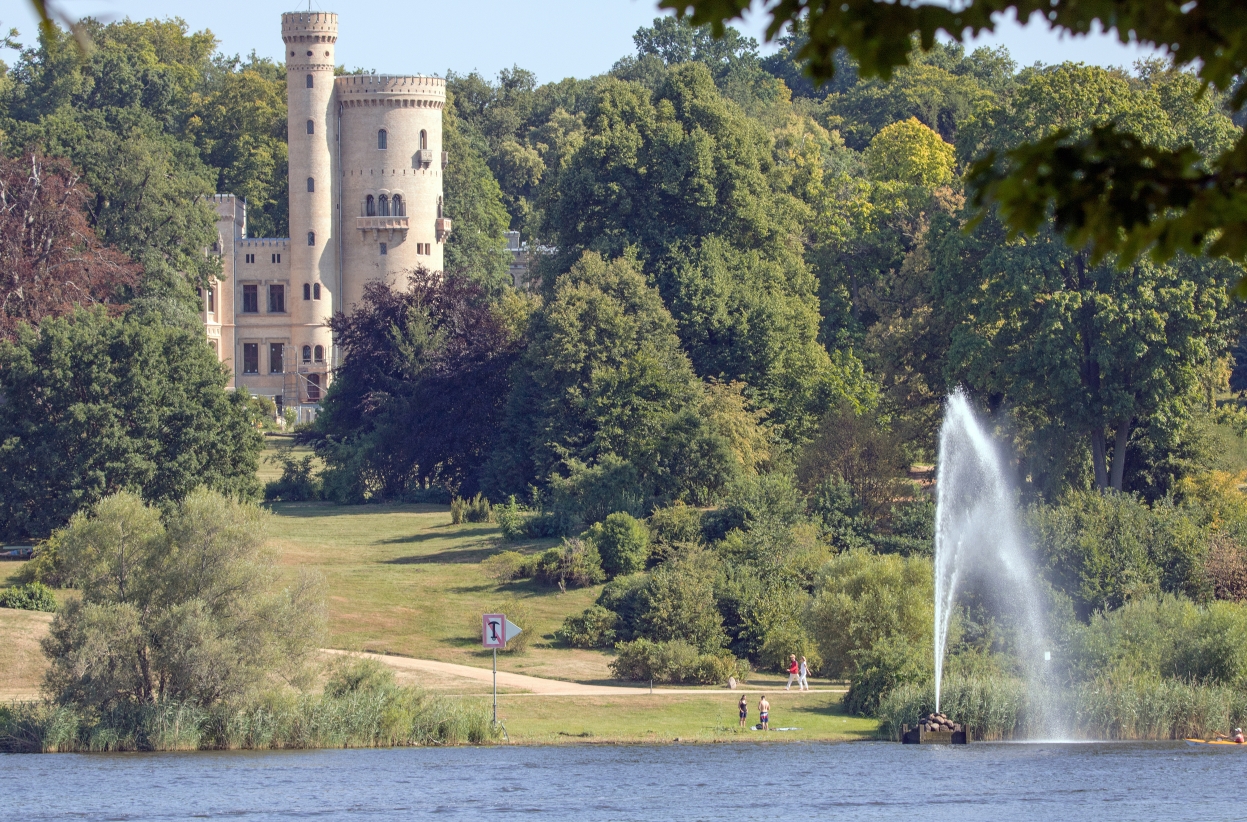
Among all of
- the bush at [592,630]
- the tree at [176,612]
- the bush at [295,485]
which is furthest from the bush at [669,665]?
the bush at [295,485]

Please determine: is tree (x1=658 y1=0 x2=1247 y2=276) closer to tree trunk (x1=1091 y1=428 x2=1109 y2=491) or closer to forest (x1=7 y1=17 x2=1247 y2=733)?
forest (x1=7 y1=17 x2=1247 y2=733)

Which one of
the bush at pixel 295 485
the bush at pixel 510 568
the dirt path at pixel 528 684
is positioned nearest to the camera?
the dirt path at pixel 528 684

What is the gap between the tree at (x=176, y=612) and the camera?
29078mm

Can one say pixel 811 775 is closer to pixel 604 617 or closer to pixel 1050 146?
pixel 604 617

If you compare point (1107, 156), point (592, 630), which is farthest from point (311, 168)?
point (1107, 156)

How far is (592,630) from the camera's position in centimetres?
3875

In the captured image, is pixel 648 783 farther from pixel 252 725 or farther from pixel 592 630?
pixel 592 630

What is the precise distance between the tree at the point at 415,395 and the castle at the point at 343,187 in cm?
1793

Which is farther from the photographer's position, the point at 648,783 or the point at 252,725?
the point at 252,725

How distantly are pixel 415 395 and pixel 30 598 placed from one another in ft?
78.3

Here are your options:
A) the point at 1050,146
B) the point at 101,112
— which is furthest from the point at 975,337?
the point at 101,112

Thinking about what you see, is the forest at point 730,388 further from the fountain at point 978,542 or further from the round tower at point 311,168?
the round tower at point 311,168

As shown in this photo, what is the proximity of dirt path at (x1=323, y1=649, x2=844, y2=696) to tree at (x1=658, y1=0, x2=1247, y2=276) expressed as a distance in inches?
1123

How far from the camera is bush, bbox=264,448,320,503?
6194 cm
